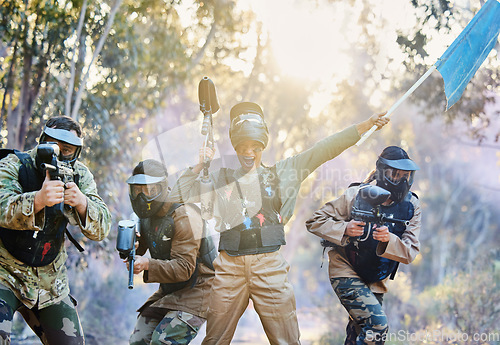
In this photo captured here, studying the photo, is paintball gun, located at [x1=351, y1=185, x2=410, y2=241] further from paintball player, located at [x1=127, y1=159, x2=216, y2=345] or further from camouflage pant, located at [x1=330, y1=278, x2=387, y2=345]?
paintball player, located at [x1=127, y1=159, x2=216, y2=345]

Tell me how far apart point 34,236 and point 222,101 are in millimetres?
13975

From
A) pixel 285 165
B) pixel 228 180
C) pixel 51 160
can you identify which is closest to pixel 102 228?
pixel 51 160

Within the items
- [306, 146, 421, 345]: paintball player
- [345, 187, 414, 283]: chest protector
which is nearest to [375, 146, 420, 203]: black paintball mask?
[306, 146, 421, 345]: paintball player

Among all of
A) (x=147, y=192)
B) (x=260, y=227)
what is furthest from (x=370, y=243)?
(x=147, y=192)

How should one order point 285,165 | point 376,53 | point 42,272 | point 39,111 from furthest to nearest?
1. point 376,53
2. point 39,111
3. point 285,165
4. point 42,272

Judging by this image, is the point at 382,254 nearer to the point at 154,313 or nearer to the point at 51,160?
the point at 154,313

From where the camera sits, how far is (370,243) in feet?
15.1

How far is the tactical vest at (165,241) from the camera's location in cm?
455

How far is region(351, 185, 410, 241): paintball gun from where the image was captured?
175 inches

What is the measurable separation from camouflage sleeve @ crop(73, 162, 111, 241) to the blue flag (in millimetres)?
3077

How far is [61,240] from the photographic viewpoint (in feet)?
13.0

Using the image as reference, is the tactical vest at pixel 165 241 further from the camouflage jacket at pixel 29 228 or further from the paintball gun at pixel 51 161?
the paintball gun at pixel 51 161

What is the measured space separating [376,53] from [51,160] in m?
9.64

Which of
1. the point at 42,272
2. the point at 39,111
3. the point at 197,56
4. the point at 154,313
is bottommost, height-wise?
the point at 154,313
